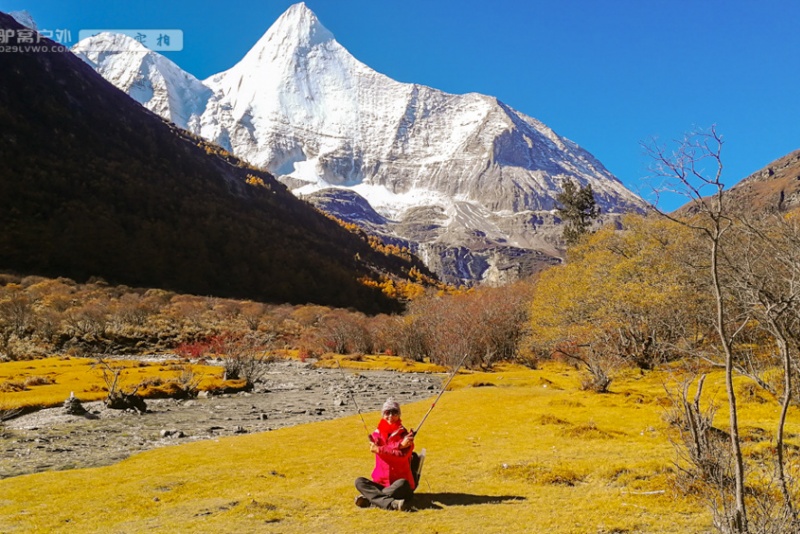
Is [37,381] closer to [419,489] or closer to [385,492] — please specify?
[419,489]

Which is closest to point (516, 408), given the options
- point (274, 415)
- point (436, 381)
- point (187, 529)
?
point (274, 415)

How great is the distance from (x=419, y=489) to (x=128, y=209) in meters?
84.7

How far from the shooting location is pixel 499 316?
1615 inches

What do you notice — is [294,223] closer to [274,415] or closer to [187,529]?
[274,415]

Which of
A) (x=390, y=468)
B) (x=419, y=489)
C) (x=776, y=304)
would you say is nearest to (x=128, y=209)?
(x=419, y=489)

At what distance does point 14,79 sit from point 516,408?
102640 millimetres

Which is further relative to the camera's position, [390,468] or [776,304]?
[390,468]

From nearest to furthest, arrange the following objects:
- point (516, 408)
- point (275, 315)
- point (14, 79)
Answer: point (516, 408) → point (275, 315) → point (14, 79)

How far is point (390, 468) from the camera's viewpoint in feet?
24.1

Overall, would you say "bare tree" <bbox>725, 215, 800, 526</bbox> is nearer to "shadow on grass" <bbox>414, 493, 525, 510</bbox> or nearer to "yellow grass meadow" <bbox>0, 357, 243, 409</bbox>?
"shadow on grass" <bbox>414, 493, 525, 510</bbox>

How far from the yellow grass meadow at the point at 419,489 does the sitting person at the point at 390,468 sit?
21cm

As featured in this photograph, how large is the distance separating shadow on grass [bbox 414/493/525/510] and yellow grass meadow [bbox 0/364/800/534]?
0.03 m

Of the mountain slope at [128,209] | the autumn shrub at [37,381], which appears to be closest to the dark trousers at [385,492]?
the autumn shrub at [37,381]

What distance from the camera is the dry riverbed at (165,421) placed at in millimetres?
11377
